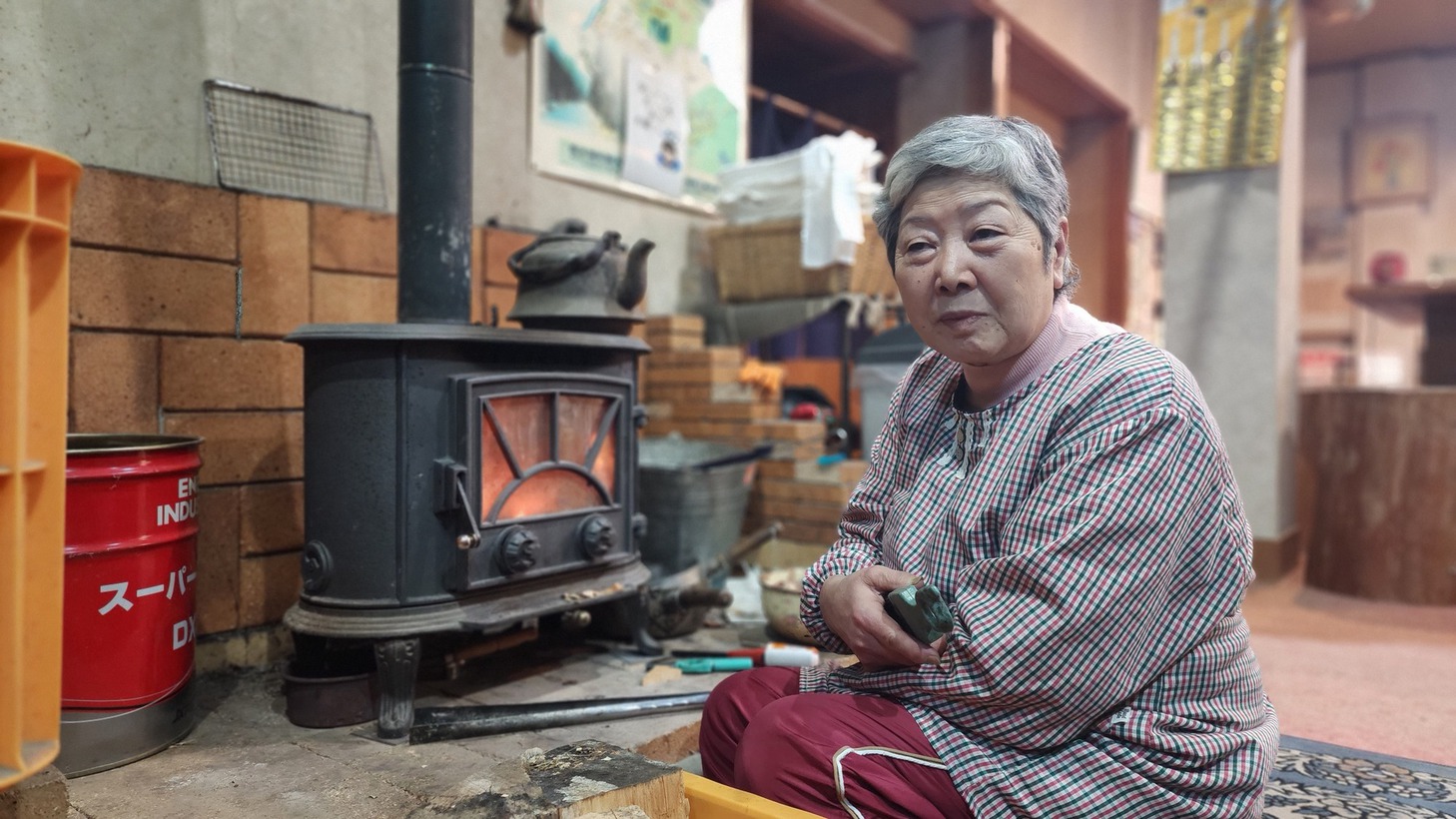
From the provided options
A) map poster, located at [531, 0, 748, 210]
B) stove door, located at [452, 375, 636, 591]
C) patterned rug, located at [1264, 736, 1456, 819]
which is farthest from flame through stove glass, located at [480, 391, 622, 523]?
patterned rug, located at [1264, 736, 1456, 819]

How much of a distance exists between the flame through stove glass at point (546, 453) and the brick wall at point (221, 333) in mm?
718

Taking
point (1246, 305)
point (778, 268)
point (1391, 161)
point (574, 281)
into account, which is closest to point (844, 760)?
point (574, 281)

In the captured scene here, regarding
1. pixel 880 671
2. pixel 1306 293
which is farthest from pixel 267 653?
pixel 1306 293

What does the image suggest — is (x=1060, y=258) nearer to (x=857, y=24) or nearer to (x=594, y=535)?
(x=594, y=535)

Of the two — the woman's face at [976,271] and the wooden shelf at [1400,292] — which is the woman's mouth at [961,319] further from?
the wooden shelf at [1400,292]

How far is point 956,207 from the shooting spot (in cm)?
135

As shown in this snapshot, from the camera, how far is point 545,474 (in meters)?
2.31

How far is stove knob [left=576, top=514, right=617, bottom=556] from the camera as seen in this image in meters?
2.35

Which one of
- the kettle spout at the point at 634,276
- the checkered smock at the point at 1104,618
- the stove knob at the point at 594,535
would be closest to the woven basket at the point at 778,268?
the kettle spout at the point at 634,276

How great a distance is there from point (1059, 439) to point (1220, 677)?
0.39 meters

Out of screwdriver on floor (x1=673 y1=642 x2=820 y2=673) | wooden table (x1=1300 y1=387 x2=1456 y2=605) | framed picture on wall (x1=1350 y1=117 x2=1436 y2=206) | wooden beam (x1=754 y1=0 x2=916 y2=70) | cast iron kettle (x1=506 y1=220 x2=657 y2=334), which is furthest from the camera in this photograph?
framed picture on wall (x1=1350 y1=117 x2=1436 y2=206)

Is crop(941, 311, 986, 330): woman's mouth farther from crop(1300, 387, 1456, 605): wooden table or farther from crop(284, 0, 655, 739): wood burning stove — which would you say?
crop(1300, 387, 1456, 605): wooden table

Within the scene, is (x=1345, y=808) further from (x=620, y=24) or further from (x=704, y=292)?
(x=620, y=24)

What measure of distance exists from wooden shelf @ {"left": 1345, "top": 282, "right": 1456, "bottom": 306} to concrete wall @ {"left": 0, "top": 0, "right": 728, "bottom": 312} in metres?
4.63
